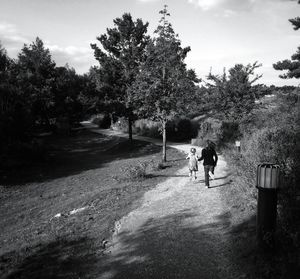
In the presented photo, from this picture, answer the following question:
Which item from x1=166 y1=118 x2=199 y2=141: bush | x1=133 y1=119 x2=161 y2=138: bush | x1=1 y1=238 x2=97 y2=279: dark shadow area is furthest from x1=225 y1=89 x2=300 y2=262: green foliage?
x1=133 y1=119 x2=161 y2=138: bush

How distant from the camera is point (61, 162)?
2336 cm

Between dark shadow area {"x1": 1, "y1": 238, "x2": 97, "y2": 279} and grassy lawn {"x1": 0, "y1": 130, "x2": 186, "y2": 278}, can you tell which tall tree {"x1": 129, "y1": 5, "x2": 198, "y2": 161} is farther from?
dark shadow area {"x1": 1, "y1": 238, "x2": 97, "y2": 279}

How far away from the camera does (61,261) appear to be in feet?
21.7

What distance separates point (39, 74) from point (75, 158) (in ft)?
66.4

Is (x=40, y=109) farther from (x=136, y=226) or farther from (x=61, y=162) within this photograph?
(x=136, y=226)

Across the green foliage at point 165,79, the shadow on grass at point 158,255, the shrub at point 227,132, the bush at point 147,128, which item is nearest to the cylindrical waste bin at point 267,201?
the shadow on grass at point 158,255

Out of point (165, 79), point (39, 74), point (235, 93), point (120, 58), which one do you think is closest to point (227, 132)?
point (235, 93)

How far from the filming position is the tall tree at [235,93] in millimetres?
19188

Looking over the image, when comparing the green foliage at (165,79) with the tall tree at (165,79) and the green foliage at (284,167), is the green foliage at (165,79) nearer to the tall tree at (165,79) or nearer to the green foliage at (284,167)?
the tall tree at (165,79)

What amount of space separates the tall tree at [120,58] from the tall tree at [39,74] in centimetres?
1442

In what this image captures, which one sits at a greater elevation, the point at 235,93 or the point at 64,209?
the point at 235,93

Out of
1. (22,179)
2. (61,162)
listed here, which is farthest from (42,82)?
(22,179)

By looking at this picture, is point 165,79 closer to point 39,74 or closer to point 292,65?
point 292,65

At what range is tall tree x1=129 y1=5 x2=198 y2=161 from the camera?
1628cm
